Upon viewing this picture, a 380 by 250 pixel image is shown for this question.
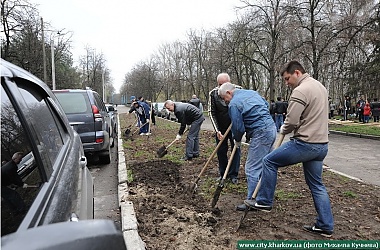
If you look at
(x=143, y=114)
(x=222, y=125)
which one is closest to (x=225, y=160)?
(x=222, y=125)

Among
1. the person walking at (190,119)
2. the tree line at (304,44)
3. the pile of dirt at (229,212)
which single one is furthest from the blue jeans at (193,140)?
the tree line at (304,44)

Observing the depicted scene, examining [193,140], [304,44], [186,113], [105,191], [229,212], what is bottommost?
[105,191]

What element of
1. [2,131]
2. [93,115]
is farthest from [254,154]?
[93,115]

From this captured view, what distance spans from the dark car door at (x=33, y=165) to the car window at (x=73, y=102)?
4990mm

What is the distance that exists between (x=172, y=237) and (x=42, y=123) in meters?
1.92

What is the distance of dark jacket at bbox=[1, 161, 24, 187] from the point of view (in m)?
1.25

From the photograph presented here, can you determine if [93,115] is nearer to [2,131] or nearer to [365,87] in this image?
[2,131]

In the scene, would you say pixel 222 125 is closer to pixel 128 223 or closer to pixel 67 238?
pixel 128 223

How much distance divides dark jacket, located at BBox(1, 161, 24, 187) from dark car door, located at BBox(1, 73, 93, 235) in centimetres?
3

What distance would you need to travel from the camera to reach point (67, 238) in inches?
37.2

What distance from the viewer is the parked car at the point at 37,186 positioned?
96cm

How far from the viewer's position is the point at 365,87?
90.9 ft

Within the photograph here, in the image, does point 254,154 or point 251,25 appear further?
point 251,25

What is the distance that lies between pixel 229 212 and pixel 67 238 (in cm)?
338
